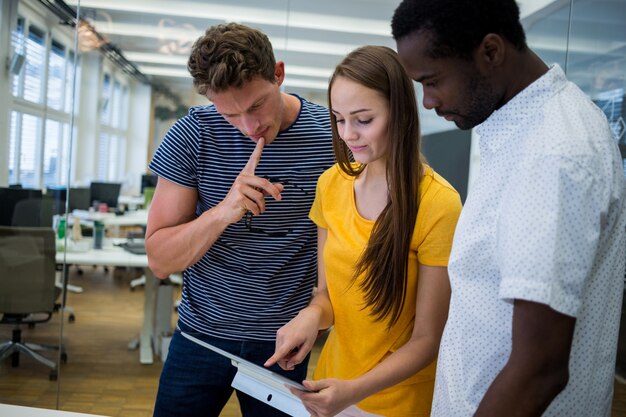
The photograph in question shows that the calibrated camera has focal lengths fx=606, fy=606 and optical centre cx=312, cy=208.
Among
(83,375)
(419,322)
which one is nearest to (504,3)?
(419,322)

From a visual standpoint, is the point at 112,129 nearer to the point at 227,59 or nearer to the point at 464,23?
the point at 227,59

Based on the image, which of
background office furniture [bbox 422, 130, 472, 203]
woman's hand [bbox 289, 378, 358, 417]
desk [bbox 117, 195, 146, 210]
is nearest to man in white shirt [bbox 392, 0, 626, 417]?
woman's hand [bbox 289, 378, 358, 417]

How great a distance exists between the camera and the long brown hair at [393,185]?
1182mm

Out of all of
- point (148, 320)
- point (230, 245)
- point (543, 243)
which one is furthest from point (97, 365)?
point (543, 243)

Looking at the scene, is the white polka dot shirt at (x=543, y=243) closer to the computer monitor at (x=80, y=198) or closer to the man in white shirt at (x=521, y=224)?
the man in white shirt at (x=521, y=224)

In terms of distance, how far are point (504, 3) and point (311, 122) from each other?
859 mm

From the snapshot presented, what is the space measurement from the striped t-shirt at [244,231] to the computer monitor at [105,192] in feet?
8.62

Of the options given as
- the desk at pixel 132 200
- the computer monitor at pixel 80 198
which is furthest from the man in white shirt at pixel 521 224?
the desk at pixel 132 200

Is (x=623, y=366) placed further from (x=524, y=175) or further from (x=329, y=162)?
(x=524, y=175)

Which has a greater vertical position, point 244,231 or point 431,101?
Answer: point 431,101

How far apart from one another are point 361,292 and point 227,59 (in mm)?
579

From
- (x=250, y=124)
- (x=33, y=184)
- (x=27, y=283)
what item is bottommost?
(x=27, y=283)

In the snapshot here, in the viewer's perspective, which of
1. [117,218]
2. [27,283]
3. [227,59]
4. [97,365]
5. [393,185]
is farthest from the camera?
[117,218]

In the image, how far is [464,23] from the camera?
0.75 m
